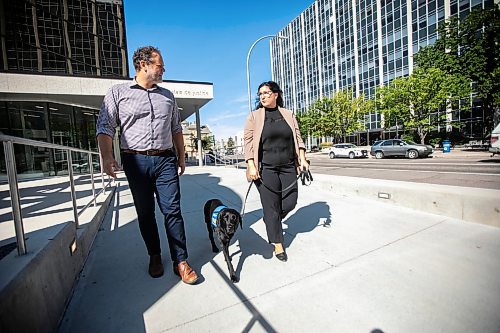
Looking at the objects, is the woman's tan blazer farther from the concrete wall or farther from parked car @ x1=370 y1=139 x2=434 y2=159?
A: parked car @ x1=370 y1=139 x2=434 y2=159

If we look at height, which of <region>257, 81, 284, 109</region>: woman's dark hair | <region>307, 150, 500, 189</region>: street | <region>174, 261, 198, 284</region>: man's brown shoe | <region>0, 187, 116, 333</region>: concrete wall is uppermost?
<region>257, 81, 284, 109</region>: woman's dark hair

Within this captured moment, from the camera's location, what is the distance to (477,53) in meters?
22.0

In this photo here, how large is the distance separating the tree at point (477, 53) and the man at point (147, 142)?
89.2 ft

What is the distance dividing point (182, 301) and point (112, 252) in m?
1.44

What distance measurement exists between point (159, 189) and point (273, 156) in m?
1.20

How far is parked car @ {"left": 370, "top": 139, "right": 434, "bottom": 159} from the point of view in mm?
18087

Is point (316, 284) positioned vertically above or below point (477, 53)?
below

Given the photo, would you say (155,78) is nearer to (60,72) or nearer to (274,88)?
(274,88)

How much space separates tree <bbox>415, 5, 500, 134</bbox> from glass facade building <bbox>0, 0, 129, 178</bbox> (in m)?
28.6

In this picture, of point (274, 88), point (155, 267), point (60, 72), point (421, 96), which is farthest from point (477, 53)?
point (60, 72)

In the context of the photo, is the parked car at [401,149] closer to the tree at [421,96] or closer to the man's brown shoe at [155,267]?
the tree at [421,96]

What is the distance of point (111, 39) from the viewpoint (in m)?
18.8

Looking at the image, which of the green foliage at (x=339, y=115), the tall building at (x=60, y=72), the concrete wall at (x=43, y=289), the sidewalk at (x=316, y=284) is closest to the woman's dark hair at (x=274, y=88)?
the sidewalk at (x=316, y=284)

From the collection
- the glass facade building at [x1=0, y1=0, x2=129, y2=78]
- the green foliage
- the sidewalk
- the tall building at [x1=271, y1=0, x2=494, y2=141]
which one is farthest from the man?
the green foliage
